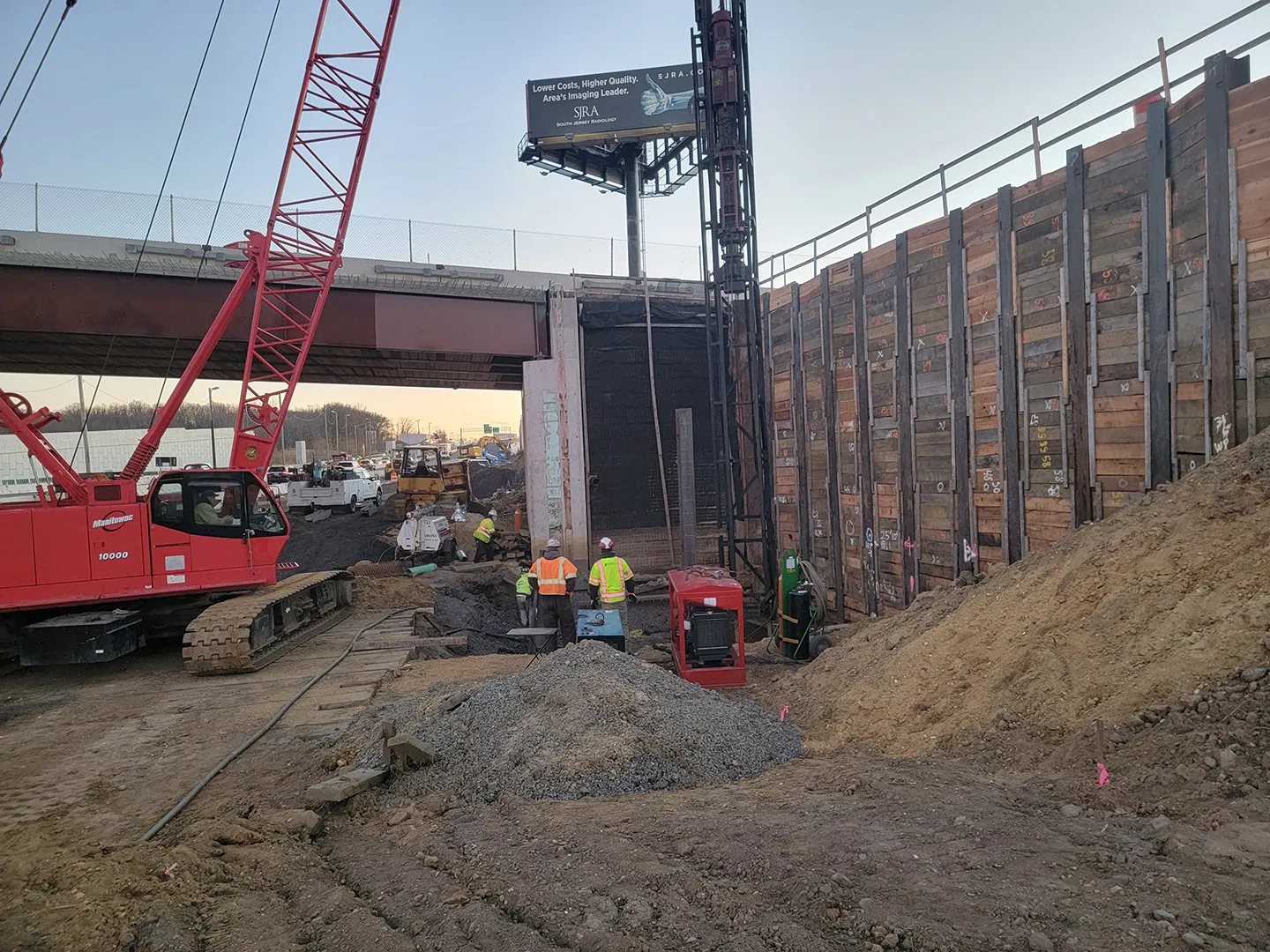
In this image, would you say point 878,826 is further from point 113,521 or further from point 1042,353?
point 113,521

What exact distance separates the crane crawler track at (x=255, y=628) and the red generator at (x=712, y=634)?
593 cm

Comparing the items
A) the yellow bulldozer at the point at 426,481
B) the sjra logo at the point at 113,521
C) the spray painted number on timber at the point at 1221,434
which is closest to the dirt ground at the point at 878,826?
the spray painted number on timber at the point at 1221,434

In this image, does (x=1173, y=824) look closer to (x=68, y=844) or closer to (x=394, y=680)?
(x=68, y=844)

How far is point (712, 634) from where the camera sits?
966 centimetres

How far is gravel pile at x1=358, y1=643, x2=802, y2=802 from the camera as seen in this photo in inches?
216

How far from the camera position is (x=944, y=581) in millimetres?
10750

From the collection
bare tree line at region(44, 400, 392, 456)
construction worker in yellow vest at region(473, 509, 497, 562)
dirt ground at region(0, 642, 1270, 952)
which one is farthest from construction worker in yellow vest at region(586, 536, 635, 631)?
bare tree line at region(44, 400, 392, 456)

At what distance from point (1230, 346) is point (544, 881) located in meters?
7.41

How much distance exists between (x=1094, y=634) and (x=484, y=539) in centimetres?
1453

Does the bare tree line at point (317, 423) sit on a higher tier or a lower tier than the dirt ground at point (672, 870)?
higher

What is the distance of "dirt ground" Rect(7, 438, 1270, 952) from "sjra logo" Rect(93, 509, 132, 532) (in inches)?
172

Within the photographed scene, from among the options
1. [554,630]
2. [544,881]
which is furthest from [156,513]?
[544,881]

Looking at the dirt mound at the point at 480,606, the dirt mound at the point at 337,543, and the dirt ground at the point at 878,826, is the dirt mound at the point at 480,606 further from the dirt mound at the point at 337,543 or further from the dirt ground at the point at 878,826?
the dirt ground at the point at 878,826

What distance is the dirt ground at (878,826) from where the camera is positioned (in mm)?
3297
